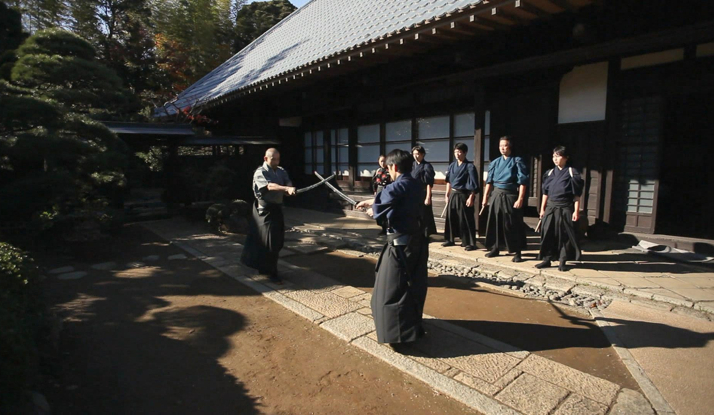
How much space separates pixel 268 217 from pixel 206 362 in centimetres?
211

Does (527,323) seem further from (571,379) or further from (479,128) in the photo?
(479,128)

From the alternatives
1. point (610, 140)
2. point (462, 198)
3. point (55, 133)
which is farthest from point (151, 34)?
point (610, 140)

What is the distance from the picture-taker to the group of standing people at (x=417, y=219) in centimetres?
325

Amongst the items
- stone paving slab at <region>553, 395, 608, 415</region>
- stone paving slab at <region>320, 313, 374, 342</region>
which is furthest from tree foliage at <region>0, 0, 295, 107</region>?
stone paving slab at <region>553, 395, 608, 415</region>

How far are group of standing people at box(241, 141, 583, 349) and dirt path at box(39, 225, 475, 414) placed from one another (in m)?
0.49

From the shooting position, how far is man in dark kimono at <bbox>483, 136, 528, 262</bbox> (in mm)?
5773

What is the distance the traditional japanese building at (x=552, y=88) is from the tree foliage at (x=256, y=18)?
17055 millimetres

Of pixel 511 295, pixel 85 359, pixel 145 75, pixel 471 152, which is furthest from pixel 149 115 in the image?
pixel 511 295

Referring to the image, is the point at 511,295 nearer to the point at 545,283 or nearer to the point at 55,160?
the point at 545,283

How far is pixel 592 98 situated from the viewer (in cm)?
647

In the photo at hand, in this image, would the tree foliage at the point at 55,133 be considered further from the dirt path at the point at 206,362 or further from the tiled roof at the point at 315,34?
the tiled roof at the point at 315,34

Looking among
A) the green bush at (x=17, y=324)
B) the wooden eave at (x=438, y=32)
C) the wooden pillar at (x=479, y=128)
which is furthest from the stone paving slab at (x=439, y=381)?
the wooden pillar at (x=479, y=128)

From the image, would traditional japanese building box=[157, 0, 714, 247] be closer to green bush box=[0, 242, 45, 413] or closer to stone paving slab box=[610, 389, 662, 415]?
stone paving slab box=[610, 389, 662, 415]

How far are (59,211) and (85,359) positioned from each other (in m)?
4.96
